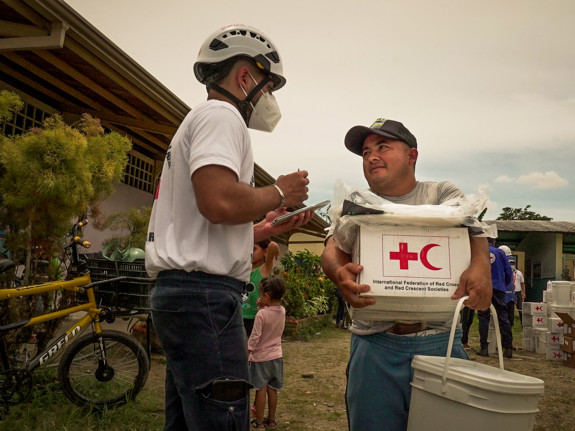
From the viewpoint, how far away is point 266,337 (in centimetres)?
464

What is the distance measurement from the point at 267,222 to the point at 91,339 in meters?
2.74

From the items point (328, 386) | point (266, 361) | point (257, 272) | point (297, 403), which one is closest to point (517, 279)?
point (328, 386)

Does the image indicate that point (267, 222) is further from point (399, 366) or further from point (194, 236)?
point (399, 366)

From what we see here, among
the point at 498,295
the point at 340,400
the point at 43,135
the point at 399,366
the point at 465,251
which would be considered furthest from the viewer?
the point at 498,295

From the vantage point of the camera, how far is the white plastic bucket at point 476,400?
60.2 inches

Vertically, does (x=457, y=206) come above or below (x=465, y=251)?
above

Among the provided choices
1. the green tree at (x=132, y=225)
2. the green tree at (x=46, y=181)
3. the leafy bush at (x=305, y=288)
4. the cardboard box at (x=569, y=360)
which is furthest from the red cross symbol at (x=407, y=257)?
the leafy bush at (x=305, y=288)

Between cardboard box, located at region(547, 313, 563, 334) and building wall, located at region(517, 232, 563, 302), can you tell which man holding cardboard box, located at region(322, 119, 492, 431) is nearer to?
cardboard box, located at region(547, 313, 563, 334)

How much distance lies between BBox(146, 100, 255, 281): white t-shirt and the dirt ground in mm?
3385

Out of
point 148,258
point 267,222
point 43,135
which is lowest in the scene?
point 148,258

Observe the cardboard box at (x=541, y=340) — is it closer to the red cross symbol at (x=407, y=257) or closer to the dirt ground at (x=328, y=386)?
the dirt ground at (x=328, y=386)

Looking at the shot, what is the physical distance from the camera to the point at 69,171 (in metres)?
4.32

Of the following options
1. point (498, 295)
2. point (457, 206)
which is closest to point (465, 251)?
point (457, 206)

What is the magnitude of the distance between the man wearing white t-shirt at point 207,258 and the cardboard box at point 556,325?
28.7ft
